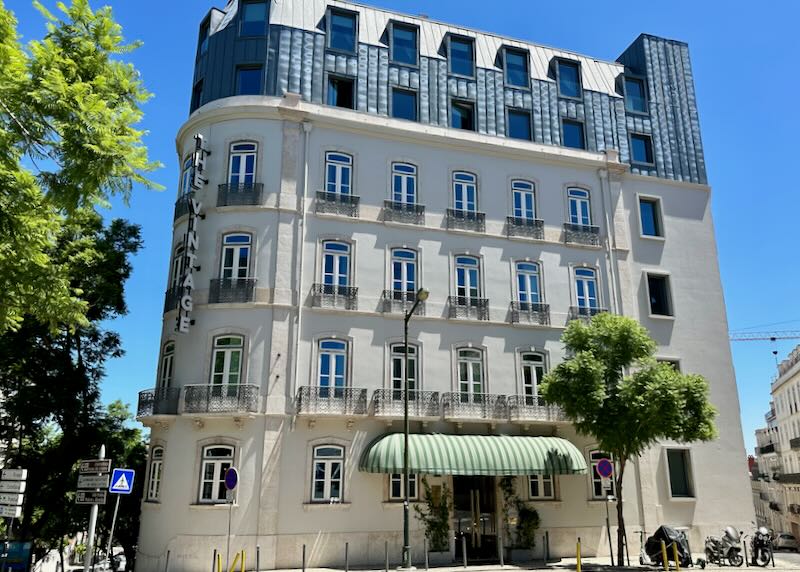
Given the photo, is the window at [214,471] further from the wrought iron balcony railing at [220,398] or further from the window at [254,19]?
the window at [254,19]

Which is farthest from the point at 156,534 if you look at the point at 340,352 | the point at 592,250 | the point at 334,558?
the point at 592,250

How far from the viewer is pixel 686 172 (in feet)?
101

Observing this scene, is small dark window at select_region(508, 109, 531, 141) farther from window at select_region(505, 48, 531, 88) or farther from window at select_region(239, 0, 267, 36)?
window at select_region(239, 0, 267, 36)

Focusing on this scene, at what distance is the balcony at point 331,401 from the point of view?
22.1 meters

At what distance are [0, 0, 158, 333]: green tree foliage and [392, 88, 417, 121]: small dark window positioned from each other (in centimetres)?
1554

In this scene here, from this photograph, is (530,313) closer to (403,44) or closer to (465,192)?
(465,192)

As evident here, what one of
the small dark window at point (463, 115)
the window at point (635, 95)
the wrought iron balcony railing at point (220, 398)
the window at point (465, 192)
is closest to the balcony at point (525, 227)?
the window at point (465, 192)

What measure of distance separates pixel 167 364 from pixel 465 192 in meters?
13.7

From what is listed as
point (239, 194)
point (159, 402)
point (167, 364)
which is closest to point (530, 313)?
point (239, 194)

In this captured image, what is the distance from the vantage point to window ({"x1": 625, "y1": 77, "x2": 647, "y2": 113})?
31.2 meters

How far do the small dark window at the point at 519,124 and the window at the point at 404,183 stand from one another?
5476 millimetres

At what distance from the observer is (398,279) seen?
984 inches

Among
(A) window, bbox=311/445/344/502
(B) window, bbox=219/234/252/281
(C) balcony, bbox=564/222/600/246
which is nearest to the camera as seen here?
(A) window, bbox=311/445/344/502

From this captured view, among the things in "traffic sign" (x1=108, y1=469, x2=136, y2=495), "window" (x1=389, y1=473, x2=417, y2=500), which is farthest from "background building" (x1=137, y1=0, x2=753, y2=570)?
"traffic sign" (x1=108, y1=469, x2=136, y2=495)
